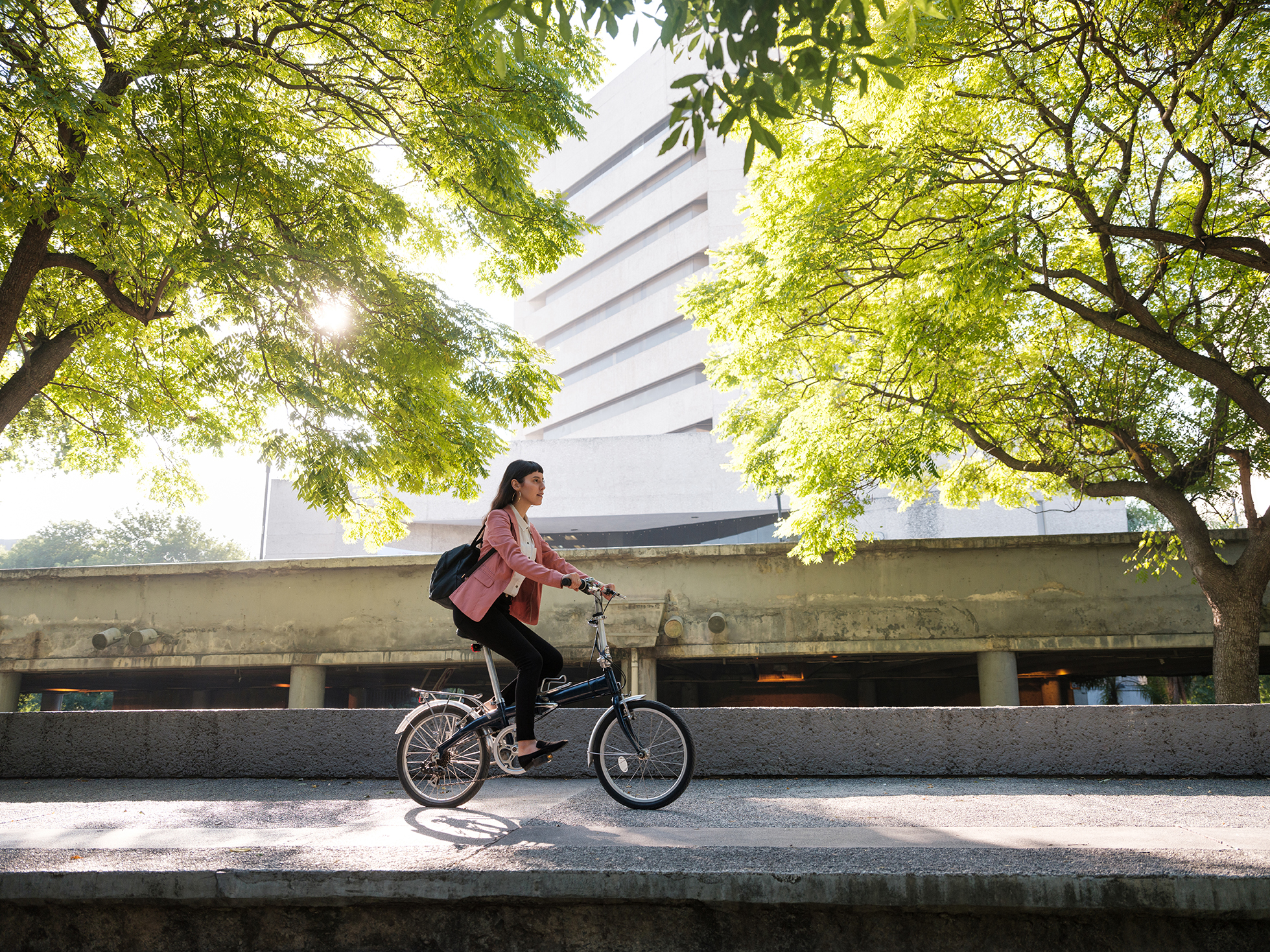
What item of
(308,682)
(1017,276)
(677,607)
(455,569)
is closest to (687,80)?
(455,569)

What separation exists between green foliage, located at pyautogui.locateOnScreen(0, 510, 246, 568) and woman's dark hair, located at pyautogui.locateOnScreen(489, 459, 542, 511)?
65.0 metres

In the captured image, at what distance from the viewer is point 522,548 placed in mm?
4672

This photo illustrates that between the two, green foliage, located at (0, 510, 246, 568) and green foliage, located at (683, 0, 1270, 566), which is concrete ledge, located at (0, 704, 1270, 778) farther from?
green foliage, located at (0, 510, 246, 568)

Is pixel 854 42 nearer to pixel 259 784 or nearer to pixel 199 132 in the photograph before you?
pixel 259 784

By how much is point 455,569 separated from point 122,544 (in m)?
69.6

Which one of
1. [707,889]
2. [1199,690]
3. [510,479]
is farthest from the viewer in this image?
[1199,690]

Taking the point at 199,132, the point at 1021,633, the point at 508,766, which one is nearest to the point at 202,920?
the point at 508,766

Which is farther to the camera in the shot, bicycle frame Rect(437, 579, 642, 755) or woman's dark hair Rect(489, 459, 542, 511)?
woman's dark hair Rect(489, 459, 542, 511)

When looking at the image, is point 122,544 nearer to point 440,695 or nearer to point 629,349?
point 629,349

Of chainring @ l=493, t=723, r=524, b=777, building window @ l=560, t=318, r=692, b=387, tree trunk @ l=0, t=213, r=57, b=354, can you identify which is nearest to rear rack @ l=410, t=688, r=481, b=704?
chainring @ l=493, t=723, r=524, b=777

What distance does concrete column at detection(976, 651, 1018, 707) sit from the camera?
17.4m

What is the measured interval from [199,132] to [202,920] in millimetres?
8119

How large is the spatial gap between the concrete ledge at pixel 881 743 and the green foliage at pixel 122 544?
62.4 metres

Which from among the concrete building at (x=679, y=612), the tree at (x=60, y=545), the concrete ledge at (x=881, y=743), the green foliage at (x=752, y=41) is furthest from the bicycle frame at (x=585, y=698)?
the tree at (x=60, y=545)
